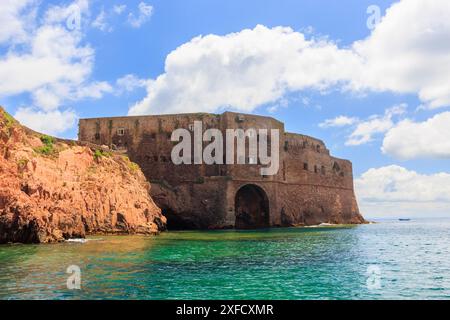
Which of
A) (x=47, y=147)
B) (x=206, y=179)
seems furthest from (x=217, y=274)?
(x=206, y=179)

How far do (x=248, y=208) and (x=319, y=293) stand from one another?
133 feet

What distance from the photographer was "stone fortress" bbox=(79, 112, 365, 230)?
4603cm

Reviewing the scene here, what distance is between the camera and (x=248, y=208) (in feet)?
168

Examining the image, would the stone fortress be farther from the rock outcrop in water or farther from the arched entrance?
the rock outcrop in water

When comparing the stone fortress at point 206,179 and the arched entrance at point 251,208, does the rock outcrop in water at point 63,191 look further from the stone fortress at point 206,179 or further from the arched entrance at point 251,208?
the arched entrance at point 251,208

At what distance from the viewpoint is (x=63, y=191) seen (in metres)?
25.9

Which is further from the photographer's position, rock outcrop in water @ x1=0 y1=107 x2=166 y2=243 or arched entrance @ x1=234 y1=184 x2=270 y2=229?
arched entrance @ x1=234 y1=184 x2=270 y2=229

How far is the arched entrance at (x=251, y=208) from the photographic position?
1962 inches

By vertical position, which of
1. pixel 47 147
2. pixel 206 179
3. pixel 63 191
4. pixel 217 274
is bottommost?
pixel 217 274

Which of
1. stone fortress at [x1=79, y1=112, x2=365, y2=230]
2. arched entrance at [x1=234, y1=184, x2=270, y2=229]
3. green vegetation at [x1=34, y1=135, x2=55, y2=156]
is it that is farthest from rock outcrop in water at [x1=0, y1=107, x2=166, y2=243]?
arched entrance at [x1=234, y1=184, x2=270, y2=229]

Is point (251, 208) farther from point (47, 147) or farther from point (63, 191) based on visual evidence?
point (63, 191)

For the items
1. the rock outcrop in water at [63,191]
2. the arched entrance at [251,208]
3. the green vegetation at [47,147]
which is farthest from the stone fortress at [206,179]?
the green vegetation at [47,147]

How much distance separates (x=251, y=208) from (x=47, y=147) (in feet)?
91.7

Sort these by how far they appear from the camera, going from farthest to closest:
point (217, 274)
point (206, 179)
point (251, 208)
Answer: point (251, 208) < point (206, 179) < point (217, 274)
